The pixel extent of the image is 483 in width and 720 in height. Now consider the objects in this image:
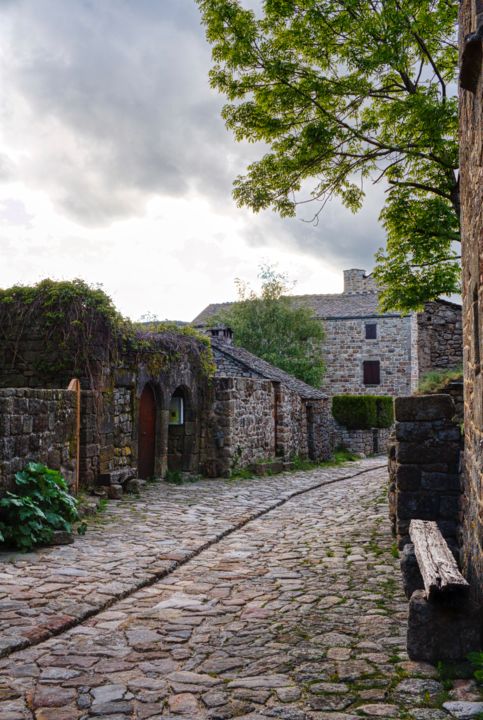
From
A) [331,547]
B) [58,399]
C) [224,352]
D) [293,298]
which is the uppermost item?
[293,298]

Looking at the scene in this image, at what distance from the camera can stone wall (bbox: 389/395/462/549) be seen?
21.9 feet

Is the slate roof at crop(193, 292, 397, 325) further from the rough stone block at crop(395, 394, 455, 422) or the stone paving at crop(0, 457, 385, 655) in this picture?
the rough stone block at crop(395, 394, 455, 422)

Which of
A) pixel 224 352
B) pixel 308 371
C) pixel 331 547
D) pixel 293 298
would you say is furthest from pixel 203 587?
pixel 293 298

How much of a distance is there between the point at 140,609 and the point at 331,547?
291 cm

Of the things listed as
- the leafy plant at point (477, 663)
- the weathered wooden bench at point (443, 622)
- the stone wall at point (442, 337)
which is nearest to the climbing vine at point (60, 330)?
the stone wall at point (442, 337)

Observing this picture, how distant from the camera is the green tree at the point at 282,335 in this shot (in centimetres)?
3005

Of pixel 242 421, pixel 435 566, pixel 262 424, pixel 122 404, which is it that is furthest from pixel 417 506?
pixel 262 424

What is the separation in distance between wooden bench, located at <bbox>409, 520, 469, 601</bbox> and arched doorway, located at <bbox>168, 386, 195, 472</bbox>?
33.6 feet

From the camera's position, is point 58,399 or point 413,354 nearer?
point 58,399

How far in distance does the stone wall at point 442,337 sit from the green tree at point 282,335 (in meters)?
14.0

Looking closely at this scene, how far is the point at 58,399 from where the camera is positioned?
9.19 metres

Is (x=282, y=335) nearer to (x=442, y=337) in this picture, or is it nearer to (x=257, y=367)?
(x=257, y=367)

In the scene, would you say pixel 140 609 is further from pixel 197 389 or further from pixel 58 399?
pixel 197 389

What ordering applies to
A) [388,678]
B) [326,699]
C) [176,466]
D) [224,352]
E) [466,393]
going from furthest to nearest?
[224,352] < [176,466] < [466,393] < [388,678] < [326,699]
